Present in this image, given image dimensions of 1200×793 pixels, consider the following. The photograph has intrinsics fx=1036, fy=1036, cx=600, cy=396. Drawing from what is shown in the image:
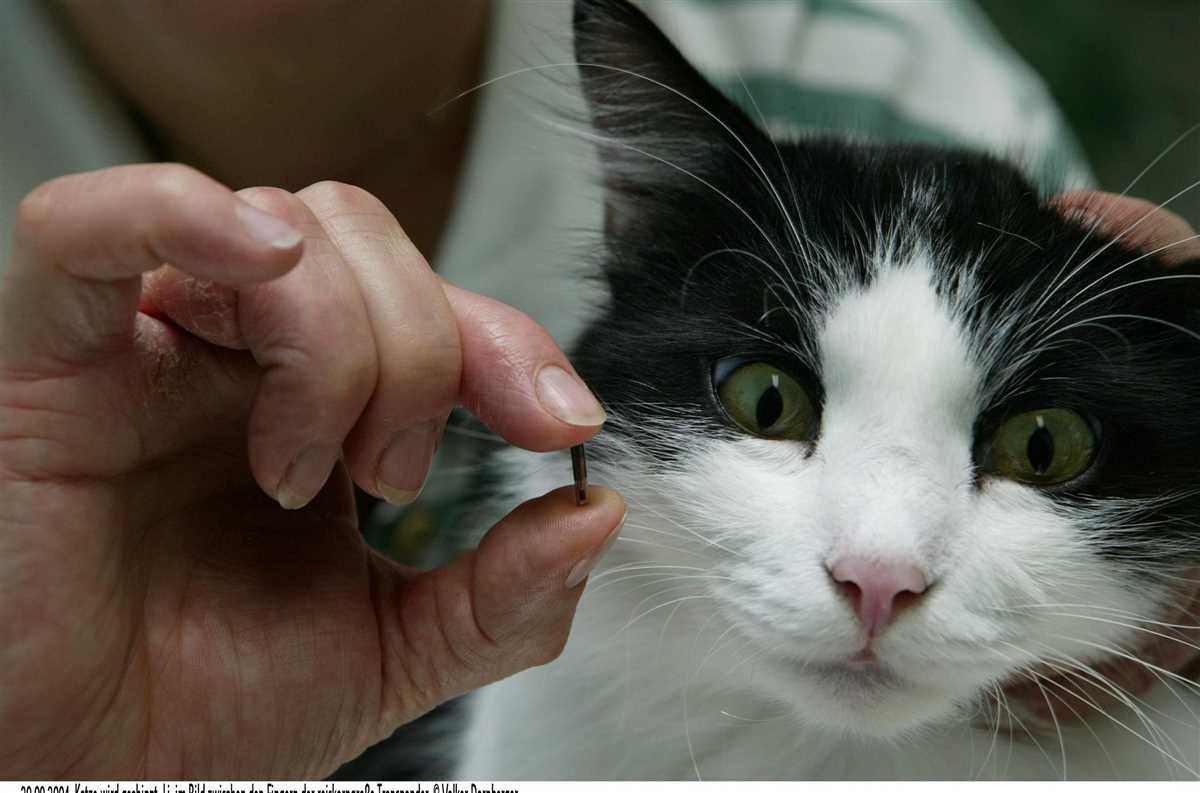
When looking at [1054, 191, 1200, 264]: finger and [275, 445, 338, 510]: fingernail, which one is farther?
[1054, 191, 1200, 264]: finger

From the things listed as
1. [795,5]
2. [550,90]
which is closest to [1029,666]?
[550,90]

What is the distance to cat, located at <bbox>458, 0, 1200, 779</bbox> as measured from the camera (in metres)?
0.71

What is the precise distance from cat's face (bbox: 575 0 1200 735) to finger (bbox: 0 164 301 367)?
1.26 feet

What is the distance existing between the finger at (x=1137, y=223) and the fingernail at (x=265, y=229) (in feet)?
2.12

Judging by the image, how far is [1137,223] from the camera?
859 mm

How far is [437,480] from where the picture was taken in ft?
4.05

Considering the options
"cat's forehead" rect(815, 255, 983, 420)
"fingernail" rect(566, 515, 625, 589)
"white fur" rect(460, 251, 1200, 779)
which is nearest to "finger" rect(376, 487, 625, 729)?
"fingernail" rect(566, 515, 625, 589)

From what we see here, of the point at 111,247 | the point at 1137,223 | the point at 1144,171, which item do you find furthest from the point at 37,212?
the point at 1144,171

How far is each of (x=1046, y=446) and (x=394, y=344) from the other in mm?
491

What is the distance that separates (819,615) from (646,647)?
257 mm

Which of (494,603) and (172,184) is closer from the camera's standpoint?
(172,184)

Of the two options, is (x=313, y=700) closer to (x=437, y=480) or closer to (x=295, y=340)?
(x=295, y=340)

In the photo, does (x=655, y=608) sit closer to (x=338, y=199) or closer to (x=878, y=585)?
(x=878, y=585)

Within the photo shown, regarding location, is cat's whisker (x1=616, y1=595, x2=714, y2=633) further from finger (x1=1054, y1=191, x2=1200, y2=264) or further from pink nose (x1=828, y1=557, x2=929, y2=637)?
finger (x1=1054, y1=191, x2=1200, y2=264)
